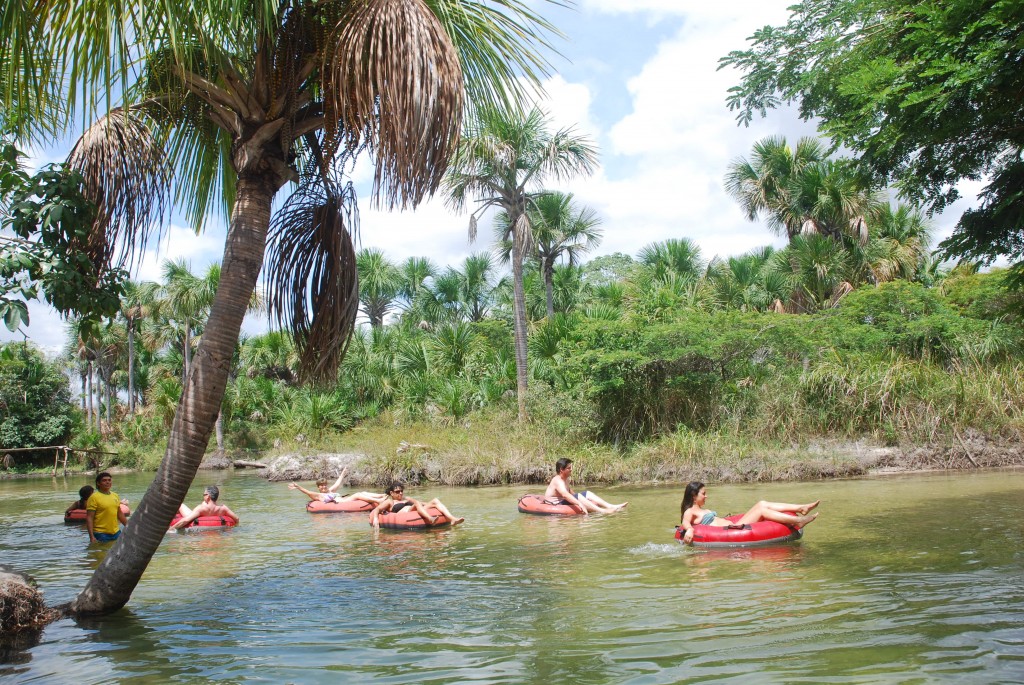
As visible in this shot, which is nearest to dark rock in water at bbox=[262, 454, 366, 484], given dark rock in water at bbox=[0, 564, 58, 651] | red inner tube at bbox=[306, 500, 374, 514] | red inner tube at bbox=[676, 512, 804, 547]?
red inner tube at bbox=[306, 500, 374, 514]

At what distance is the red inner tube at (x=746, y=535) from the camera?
405 inches

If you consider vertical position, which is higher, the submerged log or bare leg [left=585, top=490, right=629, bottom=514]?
the submerged log

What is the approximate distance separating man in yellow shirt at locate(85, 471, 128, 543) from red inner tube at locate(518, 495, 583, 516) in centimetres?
681

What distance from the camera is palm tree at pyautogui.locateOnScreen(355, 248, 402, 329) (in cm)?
4047

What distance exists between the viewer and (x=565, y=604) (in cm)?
770

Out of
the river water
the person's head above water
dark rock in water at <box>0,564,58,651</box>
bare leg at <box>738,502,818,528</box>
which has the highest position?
the person's head above water

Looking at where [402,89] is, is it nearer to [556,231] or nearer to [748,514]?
[748,514]

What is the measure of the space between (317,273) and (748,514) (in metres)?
7.05

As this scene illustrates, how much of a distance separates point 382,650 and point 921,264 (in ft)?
97.1

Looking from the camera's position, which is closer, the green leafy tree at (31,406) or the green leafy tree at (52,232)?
the green leafy tree at (52,232)

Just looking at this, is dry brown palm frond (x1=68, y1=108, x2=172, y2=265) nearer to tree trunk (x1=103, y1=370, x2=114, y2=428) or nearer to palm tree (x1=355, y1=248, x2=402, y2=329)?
palm tree (x1=355, y1=248, x2=402, y2=329)

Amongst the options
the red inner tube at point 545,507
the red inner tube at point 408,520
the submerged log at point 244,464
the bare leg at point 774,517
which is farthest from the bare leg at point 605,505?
the submerged log at point 244,464

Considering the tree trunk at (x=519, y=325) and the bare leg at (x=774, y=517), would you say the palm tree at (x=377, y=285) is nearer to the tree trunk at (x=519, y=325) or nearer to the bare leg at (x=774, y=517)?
the tree trunk at (x=519, y=325)

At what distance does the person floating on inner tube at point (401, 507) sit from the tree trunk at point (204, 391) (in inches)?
289
